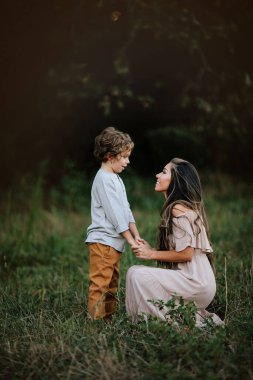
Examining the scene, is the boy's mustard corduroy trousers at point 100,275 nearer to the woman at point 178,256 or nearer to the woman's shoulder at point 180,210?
the woman at point 178,256

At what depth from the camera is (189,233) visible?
13.2 ft

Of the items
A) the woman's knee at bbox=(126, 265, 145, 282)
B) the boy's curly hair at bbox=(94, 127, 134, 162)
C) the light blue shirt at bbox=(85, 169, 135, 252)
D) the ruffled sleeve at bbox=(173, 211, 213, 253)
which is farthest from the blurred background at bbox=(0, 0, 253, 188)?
the woman's knee at bbox=(126, 265, 145, 282)

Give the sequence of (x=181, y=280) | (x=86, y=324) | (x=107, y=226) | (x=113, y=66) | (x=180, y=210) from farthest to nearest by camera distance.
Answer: (x=113, y=66)
(x=107, y=226)
(x=180, y=210)
(x=181, y=280)
(x=86, y=324)

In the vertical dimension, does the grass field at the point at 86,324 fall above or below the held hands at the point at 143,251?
below

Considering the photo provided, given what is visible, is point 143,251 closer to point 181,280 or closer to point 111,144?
point 181,280

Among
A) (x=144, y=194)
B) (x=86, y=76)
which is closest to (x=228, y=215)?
(x=144, y=194)

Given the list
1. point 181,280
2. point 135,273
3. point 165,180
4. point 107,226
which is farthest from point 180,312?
point 165,180

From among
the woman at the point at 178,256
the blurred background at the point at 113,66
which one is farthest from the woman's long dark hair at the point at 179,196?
the blurred background at the point at 113,66

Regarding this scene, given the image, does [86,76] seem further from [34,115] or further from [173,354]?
[173,354]

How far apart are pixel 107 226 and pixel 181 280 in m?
0.70

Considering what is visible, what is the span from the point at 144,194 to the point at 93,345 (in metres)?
7.21

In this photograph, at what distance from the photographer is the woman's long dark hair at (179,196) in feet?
13.6

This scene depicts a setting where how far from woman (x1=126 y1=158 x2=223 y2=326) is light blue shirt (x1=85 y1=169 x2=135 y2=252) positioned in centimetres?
21

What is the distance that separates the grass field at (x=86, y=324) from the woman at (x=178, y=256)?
0.21 metres
